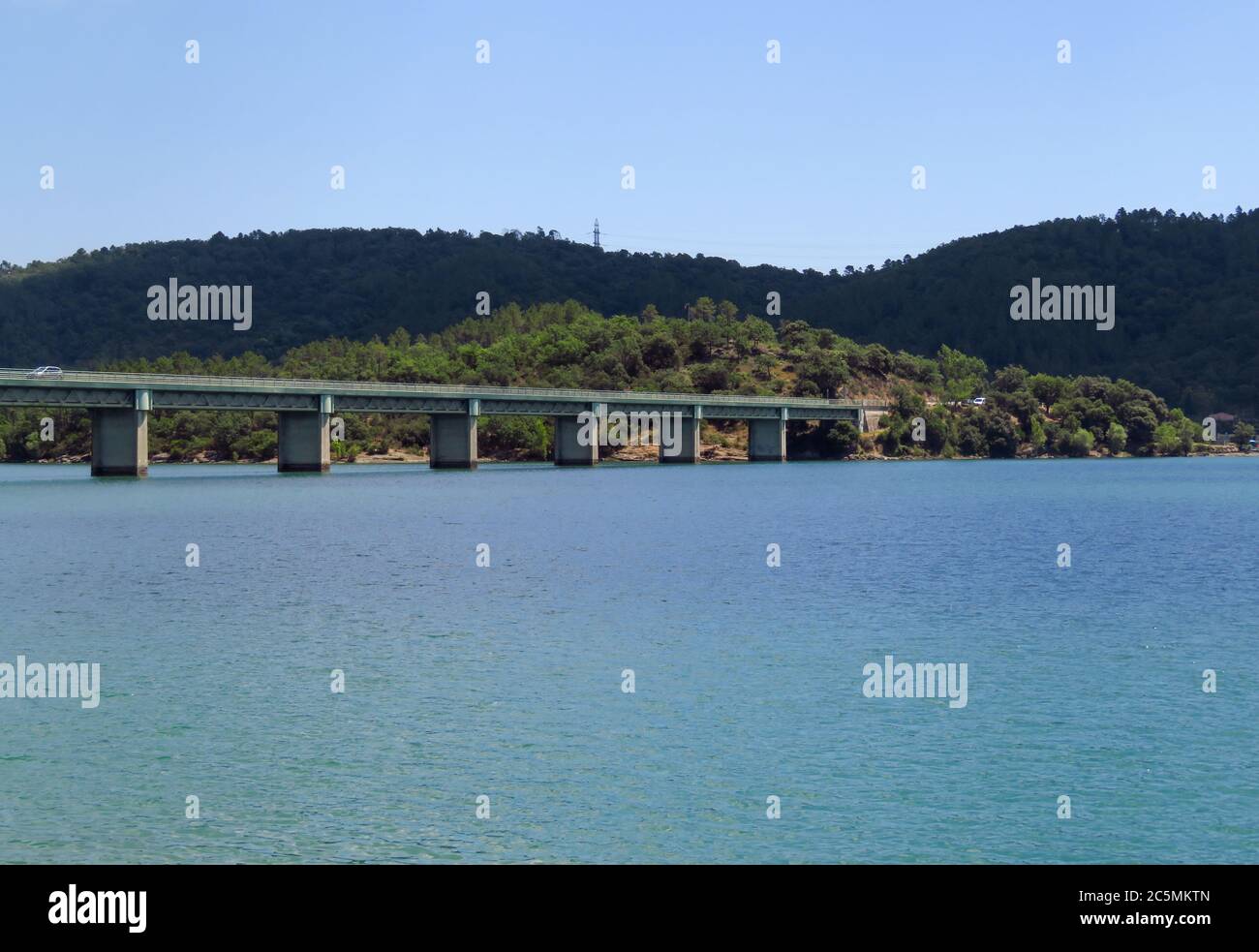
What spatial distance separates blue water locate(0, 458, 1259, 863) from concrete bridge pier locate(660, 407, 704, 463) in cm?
12001

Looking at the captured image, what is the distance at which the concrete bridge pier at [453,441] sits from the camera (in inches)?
6575

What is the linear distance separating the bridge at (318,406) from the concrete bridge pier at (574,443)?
0.12m

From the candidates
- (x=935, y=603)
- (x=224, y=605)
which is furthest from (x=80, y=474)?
(x=935, y=603)

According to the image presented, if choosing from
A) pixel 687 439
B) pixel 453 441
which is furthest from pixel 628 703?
pixel 687 439

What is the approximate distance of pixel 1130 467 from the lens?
618 ft

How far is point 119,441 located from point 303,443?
22103mm

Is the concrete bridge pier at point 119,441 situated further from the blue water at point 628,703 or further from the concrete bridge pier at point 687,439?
the concrete bridge pier at point 687,439

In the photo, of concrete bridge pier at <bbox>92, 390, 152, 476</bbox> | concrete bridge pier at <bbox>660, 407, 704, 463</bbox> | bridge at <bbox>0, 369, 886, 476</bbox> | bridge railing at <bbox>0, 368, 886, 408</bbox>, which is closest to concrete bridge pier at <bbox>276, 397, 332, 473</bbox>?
bridge at <bbox>0, 369, 886, 476</bbox>

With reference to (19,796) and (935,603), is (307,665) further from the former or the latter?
(935,603)

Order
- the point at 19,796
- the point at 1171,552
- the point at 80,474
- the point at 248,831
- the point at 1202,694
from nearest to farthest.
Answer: the point at 248,831
the point at 19,796
the point at 1202,694
the point at 1171,552
the point at 80,474

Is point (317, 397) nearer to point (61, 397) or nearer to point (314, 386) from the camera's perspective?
point (314, 386)

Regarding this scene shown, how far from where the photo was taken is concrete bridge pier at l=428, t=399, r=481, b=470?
167000 millimetres

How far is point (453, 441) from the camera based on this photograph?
16812 centimetres

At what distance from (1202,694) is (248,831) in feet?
72.0
